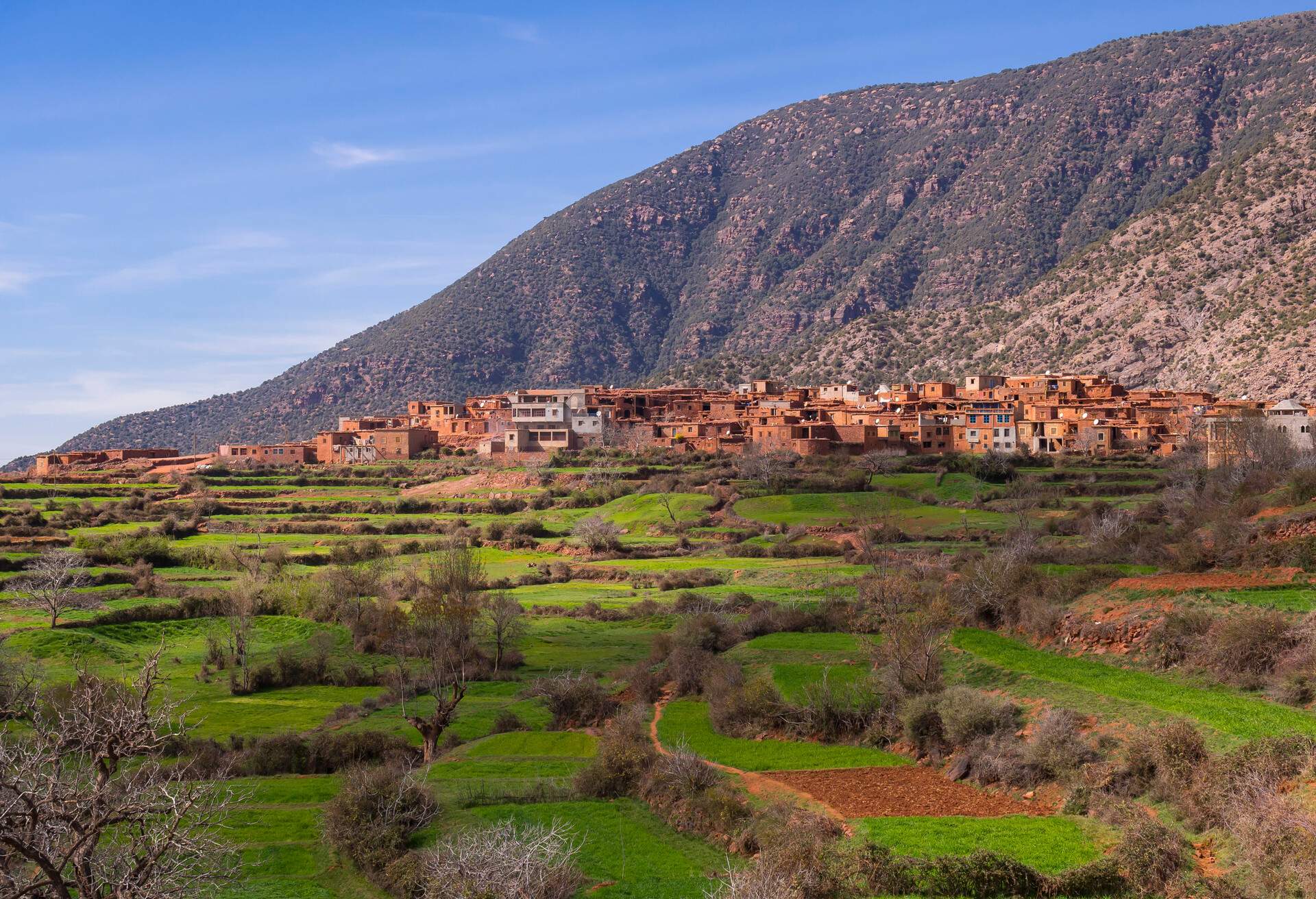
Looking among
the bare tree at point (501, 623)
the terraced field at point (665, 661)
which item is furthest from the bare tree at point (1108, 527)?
the bare tree at point (501, 623)

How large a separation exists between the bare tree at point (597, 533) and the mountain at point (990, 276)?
62.2 meters

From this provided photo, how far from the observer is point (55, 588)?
4178 cm

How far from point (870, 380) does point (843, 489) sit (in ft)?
224

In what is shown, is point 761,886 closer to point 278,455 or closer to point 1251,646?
point 1251,646

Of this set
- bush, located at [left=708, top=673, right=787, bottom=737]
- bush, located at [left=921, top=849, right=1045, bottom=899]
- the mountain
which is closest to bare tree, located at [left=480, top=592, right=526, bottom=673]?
bush, located at [left=708, top=673, right=787, bottom=737]

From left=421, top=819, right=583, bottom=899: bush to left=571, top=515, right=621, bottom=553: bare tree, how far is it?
44.6 metres

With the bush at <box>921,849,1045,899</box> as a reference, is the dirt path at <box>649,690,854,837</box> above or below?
below

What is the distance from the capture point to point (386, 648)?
131 ft

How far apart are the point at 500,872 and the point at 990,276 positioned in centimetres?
15610

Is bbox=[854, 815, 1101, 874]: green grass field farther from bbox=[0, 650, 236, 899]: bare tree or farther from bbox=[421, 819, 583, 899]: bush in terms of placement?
bbox=[0, 650, 236, 899]: bare tree

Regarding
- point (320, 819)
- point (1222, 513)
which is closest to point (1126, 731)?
point (320, 819)

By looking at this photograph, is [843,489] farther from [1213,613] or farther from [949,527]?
[1213,613]

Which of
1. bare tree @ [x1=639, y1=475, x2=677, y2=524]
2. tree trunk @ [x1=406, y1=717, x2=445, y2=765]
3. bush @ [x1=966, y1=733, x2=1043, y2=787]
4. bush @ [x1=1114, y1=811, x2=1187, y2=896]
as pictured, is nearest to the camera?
bush @ [x1=1114, y1=811, x2=1187, y2=896]

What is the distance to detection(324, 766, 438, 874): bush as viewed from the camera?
61.7 feet
